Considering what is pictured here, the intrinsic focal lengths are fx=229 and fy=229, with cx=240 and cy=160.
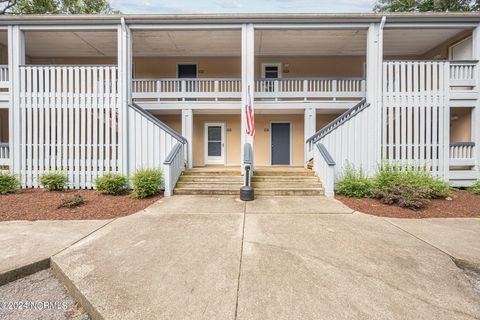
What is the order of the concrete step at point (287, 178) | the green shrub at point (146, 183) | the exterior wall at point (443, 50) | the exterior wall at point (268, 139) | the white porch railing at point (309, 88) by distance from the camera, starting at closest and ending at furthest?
the green shrub at point (146, 183), the concrete step at point (287, 178), the exterior wall at point (443, 50), the white porch railing at point (309, 88), the exterior wall at point (268, 139)

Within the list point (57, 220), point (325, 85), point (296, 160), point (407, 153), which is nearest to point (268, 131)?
point (296, 160)

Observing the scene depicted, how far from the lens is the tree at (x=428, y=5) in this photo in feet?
46.0

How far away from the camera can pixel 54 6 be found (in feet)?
47.0

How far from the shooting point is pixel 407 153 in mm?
7840

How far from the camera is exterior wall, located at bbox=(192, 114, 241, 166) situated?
11.7 m

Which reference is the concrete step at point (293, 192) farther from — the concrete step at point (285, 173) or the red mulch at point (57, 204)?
the red mulch at point (57, 204)

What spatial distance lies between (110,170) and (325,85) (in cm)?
920

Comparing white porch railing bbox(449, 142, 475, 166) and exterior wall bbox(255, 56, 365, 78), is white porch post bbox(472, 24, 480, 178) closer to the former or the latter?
white porch railing bbox(449, 142, 475, 166)

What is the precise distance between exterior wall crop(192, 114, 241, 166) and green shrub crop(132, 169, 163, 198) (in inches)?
190

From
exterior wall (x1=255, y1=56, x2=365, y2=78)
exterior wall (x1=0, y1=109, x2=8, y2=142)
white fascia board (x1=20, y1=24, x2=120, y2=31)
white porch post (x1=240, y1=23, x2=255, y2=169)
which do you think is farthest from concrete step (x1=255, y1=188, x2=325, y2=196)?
Answer: exterior wall (x1=0, y1=109, x2=8, y2=142)

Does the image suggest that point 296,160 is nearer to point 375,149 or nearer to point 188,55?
point 375,149

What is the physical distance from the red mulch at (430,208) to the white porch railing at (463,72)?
4.12 metres

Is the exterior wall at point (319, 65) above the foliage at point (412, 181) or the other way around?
above

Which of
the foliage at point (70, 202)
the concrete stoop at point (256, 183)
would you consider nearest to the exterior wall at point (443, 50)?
the concrete stoop at point (256, 183)
